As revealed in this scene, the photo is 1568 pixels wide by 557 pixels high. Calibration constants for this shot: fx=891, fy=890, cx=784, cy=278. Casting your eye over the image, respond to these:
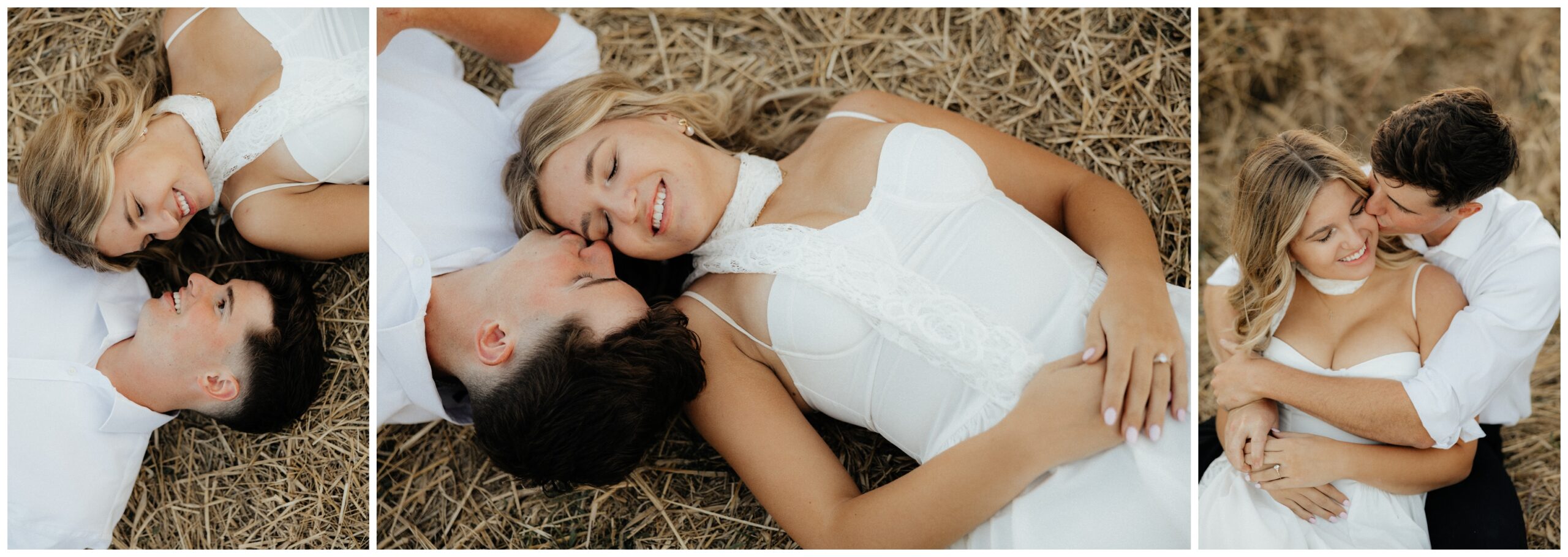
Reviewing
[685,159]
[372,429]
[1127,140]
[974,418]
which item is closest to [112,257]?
[372,429]

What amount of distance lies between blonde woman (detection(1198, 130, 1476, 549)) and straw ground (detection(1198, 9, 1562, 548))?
0.22 meters

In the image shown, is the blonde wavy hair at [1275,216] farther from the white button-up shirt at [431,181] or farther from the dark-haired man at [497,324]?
the white button-up shirt at [431,181]

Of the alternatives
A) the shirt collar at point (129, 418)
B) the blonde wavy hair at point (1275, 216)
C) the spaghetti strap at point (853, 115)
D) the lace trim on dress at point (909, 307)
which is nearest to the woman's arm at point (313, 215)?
the shirt collar at point (129, 418)

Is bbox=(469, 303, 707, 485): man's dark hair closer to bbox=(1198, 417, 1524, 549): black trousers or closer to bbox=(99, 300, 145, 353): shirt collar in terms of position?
bbox=(99, 300, 145, 353): shirt collar

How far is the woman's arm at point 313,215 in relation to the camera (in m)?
1.87

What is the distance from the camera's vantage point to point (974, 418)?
6.02 feet

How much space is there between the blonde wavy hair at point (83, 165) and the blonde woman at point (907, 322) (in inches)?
30.0

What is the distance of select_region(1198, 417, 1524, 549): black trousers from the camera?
184 centimetres

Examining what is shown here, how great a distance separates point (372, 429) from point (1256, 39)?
234 centimetres

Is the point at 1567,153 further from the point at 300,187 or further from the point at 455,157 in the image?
the point at 300,187

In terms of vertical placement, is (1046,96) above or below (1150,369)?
above

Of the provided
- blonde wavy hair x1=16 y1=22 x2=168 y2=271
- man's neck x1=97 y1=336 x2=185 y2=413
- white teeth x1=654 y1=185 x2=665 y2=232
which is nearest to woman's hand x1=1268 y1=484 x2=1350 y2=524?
white teeth x1=654 y1=185 x2=665 y2=232

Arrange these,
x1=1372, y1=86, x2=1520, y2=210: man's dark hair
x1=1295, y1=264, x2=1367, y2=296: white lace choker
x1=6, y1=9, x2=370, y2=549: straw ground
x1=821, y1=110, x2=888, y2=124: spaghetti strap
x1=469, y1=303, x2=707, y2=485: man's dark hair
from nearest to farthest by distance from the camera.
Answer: x1=1372, y1=86, x2=1520, y2=210: man's dark hair
x1=1295, y1=264, x2=1367, y2=296: white lace choker
x1=469, y1=303, x2=707, y2=485: man's dark hair
x1=6, y1=9, x2=370, y2=549: straw ground
x1=821, y1=110, x2=888, y2=124: spaghetti strap

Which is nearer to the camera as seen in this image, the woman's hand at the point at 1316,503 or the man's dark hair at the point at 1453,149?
the man's dark hair at the point at 1453,149
